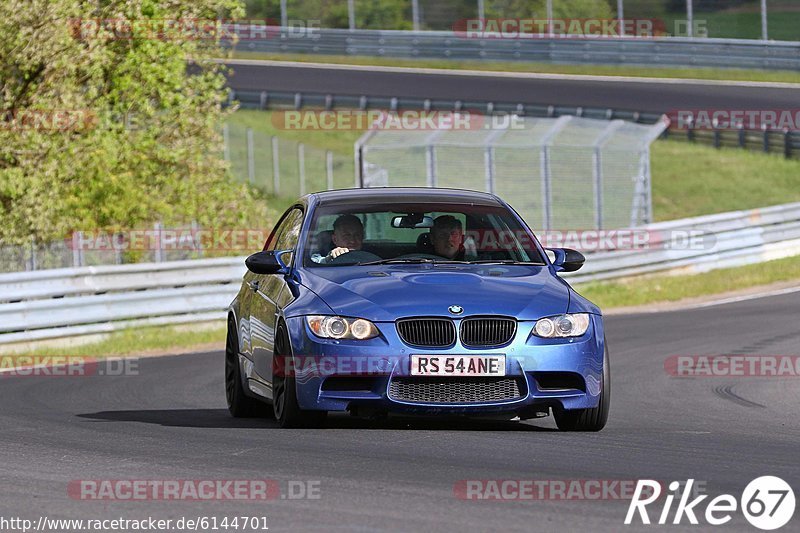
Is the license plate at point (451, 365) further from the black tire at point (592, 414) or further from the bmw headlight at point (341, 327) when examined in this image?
the black tire at point (592, 414)

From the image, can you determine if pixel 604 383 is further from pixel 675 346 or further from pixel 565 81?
pixel 565 81

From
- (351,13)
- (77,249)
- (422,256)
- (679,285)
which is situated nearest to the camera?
(422,256)

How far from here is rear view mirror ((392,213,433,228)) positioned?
10156 millimetres

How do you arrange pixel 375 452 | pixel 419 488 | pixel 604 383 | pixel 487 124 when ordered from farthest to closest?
pixel 487 124
pixel 604 383
pixel 375 452
pixel 419 488

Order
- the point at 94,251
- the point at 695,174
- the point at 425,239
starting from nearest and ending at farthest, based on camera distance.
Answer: the point at 425,239 → the point at 94,251 → the point at 695,174

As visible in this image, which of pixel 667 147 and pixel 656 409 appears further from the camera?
pixel 667 147

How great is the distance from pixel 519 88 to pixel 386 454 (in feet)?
120

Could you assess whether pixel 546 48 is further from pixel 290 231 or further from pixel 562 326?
pixel 562 326

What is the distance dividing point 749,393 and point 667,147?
98.5ft

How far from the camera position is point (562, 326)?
904 cm

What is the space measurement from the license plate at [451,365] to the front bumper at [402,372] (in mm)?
29

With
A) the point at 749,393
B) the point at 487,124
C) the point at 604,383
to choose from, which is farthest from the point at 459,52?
the point at 604,383

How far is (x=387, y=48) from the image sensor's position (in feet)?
163

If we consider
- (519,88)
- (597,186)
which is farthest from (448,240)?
(519,88)
